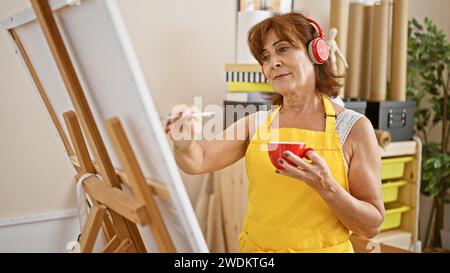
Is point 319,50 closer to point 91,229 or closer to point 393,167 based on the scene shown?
point 91,229

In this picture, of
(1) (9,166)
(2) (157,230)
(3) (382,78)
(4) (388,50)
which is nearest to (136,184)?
(2) (157,230)

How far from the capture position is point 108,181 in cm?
102

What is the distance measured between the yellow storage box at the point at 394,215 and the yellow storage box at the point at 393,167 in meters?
0.14

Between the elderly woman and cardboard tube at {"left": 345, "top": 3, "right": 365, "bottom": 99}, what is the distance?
4.16ft

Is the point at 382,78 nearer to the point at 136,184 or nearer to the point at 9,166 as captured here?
the point at 9,166

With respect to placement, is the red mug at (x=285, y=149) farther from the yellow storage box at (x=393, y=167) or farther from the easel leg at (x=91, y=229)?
the yellow storage box at (x=393, y=167)

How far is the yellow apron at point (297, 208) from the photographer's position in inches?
45.3

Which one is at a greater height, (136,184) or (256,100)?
(136,184)

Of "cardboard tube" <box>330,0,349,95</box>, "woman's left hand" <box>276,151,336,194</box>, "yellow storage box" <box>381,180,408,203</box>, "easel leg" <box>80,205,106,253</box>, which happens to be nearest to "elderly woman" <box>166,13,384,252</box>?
"woman's left hand" <box>276,151,336,194</box>

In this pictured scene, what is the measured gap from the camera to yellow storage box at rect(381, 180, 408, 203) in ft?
7.84

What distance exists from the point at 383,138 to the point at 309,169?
139 cm

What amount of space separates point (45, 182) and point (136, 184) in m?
1.29

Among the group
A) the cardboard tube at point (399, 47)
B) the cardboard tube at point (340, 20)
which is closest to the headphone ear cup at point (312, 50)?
the cardboard tube at point (340, 20)
